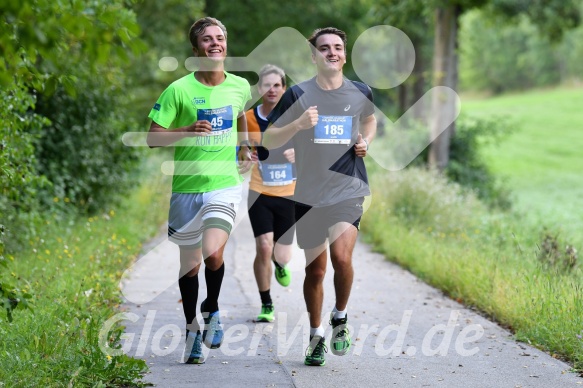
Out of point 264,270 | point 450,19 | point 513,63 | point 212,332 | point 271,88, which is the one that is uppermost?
point 513,63

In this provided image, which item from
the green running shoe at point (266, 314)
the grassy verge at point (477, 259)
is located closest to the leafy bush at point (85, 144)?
the grassy verge at point (477, 259)

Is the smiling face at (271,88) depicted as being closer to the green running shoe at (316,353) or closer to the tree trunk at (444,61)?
the green running shoe at (316,353)

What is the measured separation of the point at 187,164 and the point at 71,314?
143 centimetres

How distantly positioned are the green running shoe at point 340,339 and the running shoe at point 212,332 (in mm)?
778

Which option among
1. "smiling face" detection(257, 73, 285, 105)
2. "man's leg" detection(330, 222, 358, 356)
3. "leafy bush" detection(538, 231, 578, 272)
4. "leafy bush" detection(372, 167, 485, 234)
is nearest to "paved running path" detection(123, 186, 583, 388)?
"man's leg" detection(330, 222, 358, 356)

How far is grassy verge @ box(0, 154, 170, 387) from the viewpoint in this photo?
5.29 m

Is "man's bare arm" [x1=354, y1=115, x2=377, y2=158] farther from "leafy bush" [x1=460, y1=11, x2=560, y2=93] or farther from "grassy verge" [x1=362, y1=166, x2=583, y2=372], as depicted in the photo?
"leafy bush" [x1=460, y1=11, x2=560, y2=93]

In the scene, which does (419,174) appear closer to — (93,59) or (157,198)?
(157,198)

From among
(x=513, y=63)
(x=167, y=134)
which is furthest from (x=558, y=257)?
(x=513, y=63)

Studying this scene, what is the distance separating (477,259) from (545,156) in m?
37.9

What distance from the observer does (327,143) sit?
240 inches

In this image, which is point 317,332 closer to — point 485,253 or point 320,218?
point 320,218

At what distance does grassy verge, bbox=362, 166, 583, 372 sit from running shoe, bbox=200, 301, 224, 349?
2336 millimetres

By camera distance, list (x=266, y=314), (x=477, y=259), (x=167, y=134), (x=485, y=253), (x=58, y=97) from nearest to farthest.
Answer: (x=167, y=134), (x=266, y=314), (x=477, y=259), (x=485, y=253), (x=58, y=97)
